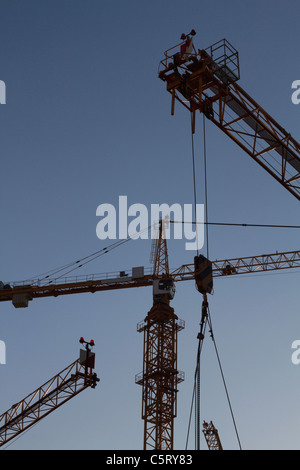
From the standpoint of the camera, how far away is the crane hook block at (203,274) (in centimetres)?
3098

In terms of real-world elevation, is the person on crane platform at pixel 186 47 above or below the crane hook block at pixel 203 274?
above

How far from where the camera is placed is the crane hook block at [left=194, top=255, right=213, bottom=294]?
3098 cm

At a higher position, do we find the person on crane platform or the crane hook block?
the person on crane platform

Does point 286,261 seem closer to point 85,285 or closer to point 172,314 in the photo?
point 172,314

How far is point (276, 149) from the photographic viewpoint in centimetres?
3841

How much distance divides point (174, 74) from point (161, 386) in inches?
1647

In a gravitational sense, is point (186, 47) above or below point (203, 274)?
above

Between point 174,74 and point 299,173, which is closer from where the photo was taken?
point 174,74

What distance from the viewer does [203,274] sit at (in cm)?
3100
